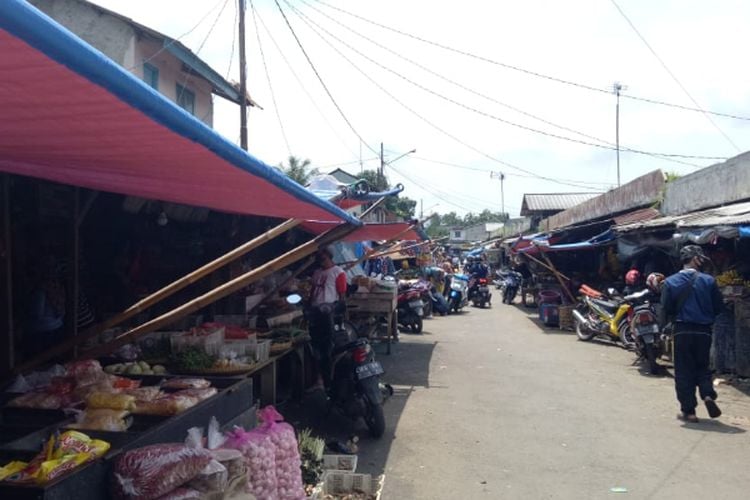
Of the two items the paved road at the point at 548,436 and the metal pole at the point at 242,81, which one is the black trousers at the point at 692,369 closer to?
the paved road at the point at 548,436

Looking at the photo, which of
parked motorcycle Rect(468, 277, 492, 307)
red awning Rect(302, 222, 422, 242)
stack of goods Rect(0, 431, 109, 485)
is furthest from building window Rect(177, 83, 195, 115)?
stack of goods Rect(0, 431, 109, 485)

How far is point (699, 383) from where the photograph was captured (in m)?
6.82

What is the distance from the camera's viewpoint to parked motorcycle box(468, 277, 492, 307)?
22.6 metres

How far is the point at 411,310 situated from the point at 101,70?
1341cm

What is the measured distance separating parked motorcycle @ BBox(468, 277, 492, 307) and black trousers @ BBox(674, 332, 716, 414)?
1570 cm

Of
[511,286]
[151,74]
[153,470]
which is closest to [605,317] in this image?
[151,74]

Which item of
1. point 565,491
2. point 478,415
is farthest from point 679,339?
point 565,491

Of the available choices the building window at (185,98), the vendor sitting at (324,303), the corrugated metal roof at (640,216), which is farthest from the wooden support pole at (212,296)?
the building window at (185,98)

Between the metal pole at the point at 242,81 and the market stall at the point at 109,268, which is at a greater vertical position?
the metal pole at the point at 242,81

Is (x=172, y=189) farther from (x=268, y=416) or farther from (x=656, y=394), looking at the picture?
(x=656, y=394)

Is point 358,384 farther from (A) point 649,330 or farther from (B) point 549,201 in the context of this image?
(B) point 549,201

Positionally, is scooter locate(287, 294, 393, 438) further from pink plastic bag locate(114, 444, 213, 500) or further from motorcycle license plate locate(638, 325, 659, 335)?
motorcycle license plate locate(638, 325, 659, 335)

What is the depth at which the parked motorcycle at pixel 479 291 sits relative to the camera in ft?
74.2

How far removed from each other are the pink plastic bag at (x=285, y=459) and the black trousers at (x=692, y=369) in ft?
16.2
